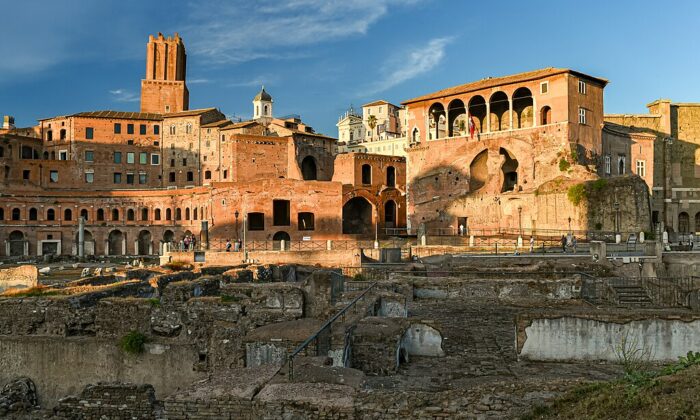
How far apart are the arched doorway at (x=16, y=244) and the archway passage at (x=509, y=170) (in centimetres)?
4773

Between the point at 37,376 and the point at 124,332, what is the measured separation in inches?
71.9

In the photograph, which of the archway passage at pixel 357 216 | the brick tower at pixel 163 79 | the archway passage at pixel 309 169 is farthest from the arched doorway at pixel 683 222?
the brick tower at pixel 163 79

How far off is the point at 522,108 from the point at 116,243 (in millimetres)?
44432

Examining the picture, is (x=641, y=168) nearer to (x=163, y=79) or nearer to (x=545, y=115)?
(x=545, y=115)

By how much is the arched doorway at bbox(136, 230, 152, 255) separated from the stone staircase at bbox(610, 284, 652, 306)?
53.3m

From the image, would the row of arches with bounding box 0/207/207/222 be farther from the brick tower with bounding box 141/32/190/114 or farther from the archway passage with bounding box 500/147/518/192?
the archway passage with bounding box 500/147/518/192

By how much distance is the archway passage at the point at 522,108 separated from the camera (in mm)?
47094

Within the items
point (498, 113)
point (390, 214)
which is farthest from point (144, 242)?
point (498, 113)

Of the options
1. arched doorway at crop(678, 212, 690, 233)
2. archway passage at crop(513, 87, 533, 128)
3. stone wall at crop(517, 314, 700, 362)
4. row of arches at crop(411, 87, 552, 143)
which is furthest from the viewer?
arched doorway at crop(678, 212, 690, 233)

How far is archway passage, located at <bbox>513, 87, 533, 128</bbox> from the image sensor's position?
4709cm

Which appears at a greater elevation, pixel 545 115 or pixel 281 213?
pixel 545 115

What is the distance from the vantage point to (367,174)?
5647cm

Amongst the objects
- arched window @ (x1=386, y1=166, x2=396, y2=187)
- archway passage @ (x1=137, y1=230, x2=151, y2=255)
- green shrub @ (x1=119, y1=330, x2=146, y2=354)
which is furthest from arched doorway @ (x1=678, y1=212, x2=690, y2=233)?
green shrub @ (x1=119, y1=330, x2=146, y2=354)

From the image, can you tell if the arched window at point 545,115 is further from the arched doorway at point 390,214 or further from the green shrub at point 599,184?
the arched doorway at point 390,214
